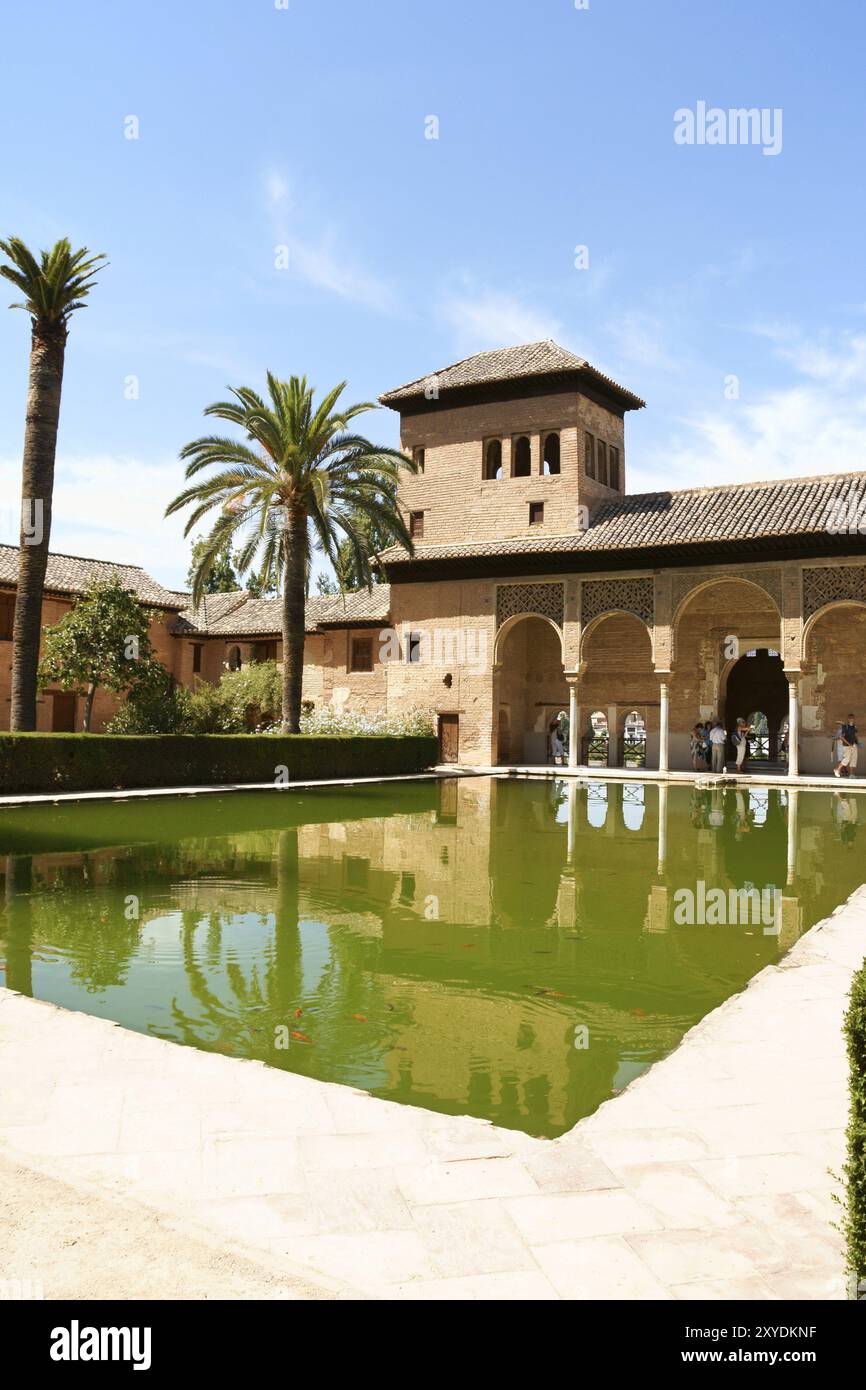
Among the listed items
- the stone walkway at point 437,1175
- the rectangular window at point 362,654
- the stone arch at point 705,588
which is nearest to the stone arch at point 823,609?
the stone arch at point 705,588

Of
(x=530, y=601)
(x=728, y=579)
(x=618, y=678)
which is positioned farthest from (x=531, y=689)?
(x=728, y=579)

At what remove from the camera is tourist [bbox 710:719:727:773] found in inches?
1053

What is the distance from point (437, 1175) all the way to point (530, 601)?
85.2 ft

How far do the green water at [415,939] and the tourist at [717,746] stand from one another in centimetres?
1290

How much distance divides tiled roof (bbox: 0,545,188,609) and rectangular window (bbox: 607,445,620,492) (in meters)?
14.0

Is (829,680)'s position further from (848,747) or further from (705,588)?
(705,588)

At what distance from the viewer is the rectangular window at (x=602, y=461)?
2945cm

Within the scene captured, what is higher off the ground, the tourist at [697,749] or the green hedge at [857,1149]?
the tourist at [697,749]

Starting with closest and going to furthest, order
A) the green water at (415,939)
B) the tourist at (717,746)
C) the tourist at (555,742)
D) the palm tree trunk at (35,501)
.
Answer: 1. the green water at (415,939)
2. the palm tree trunk at (35,501)
3. the tourist at (717,746)
4. the tourist at (555,742)

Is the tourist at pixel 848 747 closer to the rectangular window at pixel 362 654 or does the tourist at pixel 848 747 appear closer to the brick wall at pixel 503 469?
the brick wall at pixel 503 469

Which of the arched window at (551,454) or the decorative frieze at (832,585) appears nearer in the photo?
the decorative frieze at (832,585)
